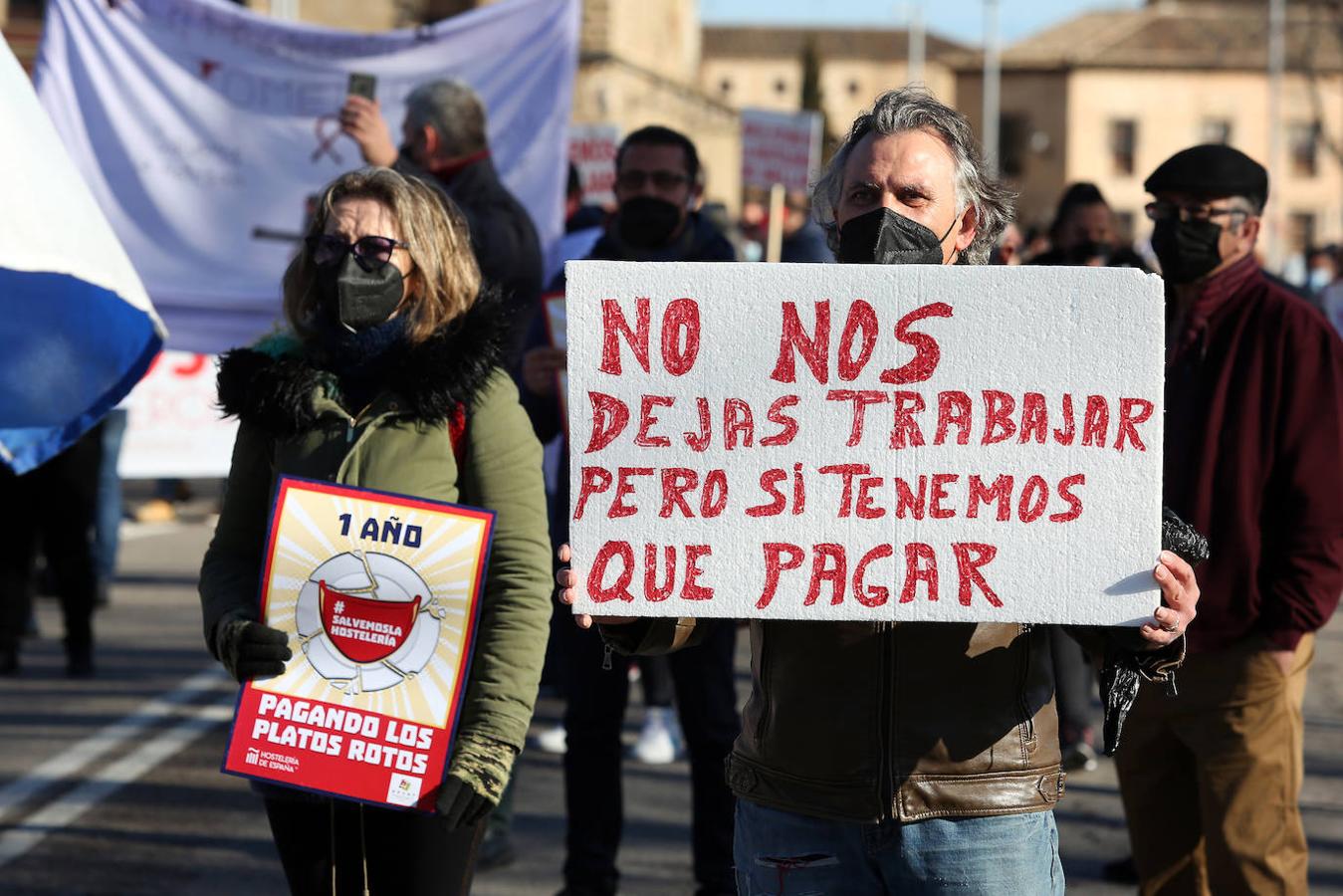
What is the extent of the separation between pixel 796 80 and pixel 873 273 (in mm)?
95060

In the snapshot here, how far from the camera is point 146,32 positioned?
773 cm

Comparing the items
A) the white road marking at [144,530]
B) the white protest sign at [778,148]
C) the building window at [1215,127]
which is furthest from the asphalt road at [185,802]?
the building window at [1215,127]

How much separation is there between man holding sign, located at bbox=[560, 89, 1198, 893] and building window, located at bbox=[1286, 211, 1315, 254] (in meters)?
77.9


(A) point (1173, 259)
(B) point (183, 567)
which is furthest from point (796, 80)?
(A) point (1173, 259)

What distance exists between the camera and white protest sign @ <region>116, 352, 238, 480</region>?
12008 millimetres

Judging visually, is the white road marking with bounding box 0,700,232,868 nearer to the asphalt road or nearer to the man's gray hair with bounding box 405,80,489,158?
the asphalt road

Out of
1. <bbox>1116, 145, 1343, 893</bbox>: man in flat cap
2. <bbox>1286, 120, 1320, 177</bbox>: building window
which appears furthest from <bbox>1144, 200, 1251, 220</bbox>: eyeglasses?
<bbox>1286, 120, 1320, 177</bbox>: building window

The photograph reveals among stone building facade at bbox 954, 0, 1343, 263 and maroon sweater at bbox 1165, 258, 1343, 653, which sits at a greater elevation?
stone building facade at bbox 954, 0, 1343, 263

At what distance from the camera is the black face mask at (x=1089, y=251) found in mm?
7703

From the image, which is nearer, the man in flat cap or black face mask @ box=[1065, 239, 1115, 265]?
the man in flat cap

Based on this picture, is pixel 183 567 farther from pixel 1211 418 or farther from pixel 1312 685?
pixel 1211 418

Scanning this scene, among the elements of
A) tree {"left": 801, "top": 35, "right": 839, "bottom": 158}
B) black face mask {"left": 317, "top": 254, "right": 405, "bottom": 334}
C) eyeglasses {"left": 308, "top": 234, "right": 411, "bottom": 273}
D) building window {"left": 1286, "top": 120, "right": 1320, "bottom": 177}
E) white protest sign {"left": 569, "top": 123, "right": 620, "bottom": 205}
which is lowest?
black face mask {"left": 317, "top": 254, "right": 405, "bottom": 334}

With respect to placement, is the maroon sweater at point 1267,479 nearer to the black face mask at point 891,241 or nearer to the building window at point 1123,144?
the black face mask at point 891,241

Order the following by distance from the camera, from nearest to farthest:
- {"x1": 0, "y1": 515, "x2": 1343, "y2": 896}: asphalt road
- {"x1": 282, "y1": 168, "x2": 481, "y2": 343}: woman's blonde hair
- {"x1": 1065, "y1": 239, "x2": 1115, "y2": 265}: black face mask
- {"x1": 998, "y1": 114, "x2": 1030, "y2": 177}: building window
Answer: {"x1": 282, "y1": 168, "x2": 481, "y2": 343}: woman's blonde hair, {"x1": 0, "y1": 515, "x2": 1343, "y2": 896}: asphalt road, {"x1": 1065, "y1": 239, "x2": 1115, "y2": 265}: black face mask, {"x1": 998, "y1": 114, "x2": 1030, "y2": 177}: building window
